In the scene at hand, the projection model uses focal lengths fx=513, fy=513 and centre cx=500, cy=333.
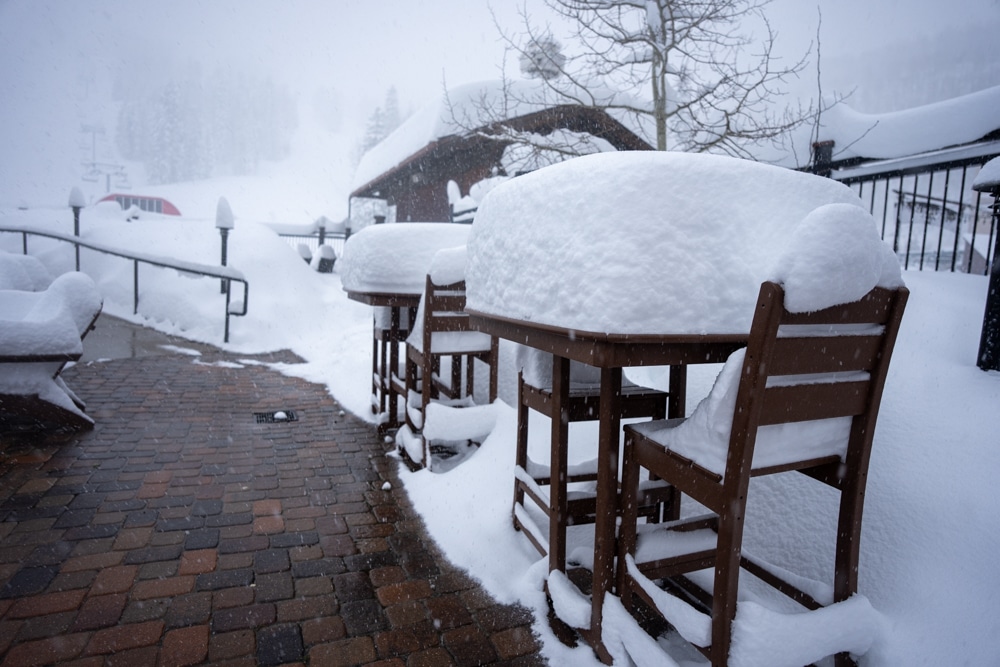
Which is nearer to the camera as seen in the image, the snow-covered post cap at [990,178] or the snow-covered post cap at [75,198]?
the snow-covered post cap at [990,178]

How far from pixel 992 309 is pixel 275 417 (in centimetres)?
456

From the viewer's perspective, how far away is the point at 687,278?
1.22 meters

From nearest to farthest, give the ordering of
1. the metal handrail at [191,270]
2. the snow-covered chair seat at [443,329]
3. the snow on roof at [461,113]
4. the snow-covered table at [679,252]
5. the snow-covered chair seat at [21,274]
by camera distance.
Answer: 1. the snow-covered table at [679,252]
2. the snow-covered chair seat at [443,329]
3. the snow-covered chair seat at [21,274]
4. the snow on roof at [461,113]
5. the metal handrail at [191,270]

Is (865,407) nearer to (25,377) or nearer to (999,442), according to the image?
(999,442)

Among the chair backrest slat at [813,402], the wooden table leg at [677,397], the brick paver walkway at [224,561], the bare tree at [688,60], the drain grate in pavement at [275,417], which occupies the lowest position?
the drain grate in pavement at [275,417]

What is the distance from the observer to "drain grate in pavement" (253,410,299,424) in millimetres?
4234

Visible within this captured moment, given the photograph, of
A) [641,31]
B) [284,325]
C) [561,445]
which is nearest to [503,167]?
[641,31]

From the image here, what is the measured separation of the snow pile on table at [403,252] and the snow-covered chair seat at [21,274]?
12.4 ft

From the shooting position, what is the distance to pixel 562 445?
1838 millimetres

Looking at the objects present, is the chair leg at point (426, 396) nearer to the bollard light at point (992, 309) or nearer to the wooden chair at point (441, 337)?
the wooden chair at point (441, 337)

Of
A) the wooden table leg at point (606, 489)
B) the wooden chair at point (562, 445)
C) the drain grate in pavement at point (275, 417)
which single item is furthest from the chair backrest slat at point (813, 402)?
the drain grate in pavement at point (275, 417)

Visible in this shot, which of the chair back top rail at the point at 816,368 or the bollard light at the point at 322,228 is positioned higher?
the bollard light at the point at 322,228

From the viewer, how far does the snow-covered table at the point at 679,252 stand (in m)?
1.10

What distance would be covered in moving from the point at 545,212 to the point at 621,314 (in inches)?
16.1
